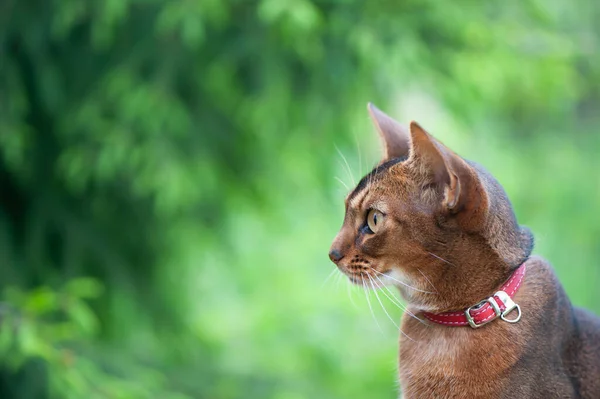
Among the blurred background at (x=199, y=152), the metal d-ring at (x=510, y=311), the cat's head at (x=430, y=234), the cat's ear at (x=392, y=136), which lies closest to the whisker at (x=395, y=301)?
the cat's head at (x=430, y=234)

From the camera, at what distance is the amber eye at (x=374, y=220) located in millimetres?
1577

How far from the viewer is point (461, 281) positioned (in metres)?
1.54

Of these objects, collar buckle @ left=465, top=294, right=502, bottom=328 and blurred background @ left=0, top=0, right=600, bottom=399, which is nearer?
collar buckle @ left=465, top=294, right=502, bottom=328

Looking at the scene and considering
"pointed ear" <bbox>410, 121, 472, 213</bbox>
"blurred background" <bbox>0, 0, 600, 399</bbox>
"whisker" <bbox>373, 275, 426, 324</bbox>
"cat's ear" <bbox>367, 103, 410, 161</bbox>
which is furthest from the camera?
"blurred background" <bbox>0, 0, 600, 399</bbox>

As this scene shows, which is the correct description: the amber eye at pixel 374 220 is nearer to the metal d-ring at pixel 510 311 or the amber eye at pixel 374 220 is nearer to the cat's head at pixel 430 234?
the cat's head at pixel 430 234

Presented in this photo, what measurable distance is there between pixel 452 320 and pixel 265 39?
2.17m

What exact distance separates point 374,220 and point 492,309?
286 mm

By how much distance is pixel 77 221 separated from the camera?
157 inches

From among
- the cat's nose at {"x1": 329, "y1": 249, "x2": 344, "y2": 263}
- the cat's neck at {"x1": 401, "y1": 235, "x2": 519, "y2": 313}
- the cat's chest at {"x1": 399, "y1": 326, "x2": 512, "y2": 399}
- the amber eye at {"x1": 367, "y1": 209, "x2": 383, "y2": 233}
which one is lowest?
the cat's chest at {"x1": 399, "y1": 326, "x2": 512, "y2": 399}

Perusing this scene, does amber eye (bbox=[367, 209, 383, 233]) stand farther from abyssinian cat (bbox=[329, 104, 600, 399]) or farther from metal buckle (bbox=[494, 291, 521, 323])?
metal buckle (bbox=[494, 291, 521, 323])

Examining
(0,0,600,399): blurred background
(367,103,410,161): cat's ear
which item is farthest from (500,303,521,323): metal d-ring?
(0,0,600,399): blurred background

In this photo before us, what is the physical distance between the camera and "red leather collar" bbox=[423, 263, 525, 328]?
147 cm

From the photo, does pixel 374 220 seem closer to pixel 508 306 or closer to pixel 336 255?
pixel 336 255

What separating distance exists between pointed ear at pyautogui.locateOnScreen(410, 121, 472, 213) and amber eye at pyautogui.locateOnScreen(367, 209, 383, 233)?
12cm
